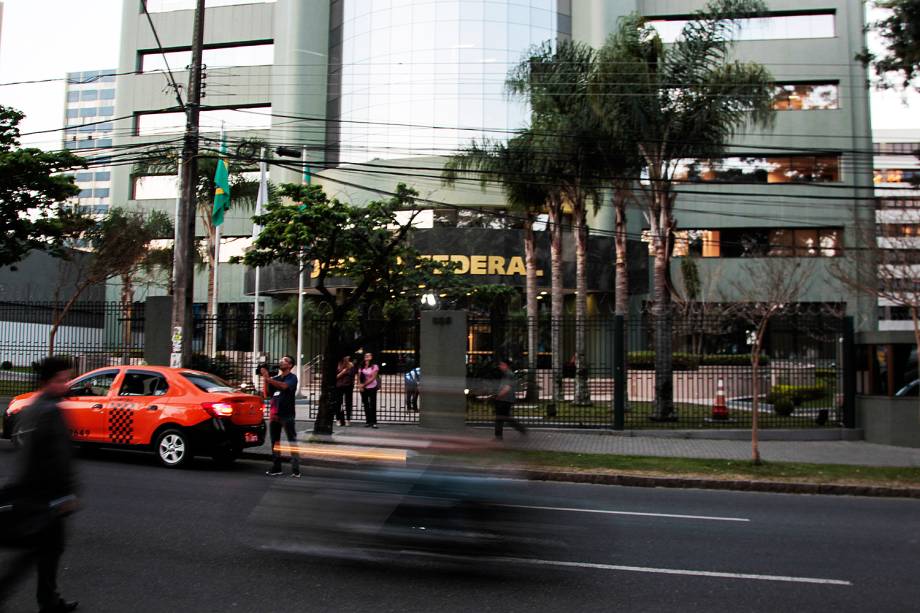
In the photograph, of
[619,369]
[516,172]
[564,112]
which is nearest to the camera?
[619,369]

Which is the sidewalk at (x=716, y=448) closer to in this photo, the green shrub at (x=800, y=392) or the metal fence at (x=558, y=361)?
the metal fence at (x=558, y=361)

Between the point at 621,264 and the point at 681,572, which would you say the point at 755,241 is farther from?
the point at 681,572

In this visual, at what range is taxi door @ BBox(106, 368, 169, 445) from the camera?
11.5 m

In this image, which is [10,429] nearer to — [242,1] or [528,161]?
[528,161]

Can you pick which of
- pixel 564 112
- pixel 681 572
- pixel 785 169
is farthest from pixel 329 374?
pixel 785 169

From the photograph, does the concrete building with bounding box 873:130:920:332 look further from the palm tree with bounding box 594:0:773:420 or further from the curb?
the curb

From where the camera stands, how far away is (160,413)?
11.5 meters

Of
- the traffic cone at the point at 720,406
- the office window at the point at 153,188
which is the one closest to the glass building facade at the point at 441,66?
the office window at the point at 153,188

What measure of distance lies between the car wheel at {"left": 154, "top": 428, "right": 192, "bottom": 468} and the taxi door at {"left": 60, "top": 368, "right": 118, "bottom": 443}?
38.7 inches

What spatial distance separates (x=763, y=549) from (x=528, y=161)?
17473 millimetres

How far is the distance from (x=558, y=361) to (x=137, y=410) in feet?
34.0

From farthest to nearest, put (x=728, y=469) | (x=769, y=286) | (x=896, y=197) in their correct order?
(x=769, y=286) → (x=896, y=197) → (x=728, y=469)

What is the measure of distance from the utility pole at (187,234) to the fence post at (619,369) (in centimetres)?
953

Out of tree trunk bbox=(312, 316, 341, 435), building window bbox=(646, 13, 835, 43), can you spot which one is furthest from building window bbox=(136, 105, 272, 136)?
tree trunk bbox=(312, 316, 341, 435)
